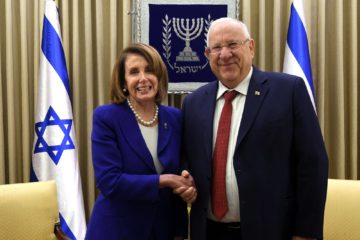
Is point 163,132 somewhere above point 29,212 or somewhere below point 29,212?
above

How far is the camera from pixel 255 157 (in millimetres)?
1698

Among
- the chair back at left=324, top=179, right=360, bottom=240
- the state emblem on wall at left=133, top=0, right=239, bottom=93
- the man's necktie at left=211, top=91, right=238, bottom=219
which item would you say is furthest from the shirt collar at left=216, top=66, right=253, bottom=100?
the state emblem on wall at left=133, top=0, right=239, bottom=93

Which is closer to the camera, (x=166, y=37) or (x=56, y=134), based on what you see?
(x=56, y=134)

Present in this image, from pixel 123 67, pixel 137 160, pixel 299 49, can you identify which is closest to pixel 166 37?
pixel 299 49

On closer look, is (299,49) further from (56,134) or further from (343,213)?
(56,134)

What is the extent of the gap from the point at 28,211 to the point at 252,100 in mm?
1491

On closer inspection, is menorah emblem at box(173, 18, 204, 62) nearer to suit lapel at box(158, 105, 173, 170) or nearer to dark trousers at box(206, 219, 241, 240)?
suit lapel at box(158, 105, 173, 170)

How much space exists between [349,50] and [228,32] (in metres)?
2.00

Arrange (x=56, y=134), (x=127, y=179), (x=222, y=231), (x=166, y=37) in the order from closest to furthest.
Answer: (x=127, y=179), (x=222, y=231), (x=56, y=134), (x=166, y=37)

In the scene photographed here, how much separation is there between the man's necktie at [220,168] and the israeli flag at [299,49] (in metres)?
1.56

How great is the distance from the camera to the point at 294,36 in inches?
126

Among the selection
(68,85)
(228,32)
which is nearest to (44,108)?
(68,85)

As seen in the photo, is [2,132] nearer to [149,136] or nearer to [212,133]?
[149,136]

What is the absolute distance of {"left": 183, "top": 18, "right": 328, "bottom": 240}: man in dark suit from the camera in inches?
66.8
